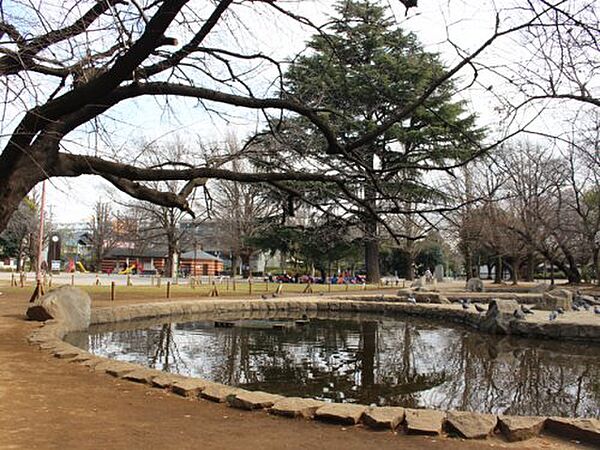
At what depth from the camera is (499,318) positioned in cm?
1455

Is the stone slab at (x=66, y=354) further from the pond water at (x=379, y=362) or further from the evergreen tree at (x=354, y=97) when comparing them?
the evergreen tree at (x=354, y=97)

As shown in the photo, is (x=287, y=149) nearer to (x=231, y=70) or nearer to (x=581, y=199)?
(x=231, y=70)

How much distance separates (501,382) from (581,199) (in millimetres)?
28604

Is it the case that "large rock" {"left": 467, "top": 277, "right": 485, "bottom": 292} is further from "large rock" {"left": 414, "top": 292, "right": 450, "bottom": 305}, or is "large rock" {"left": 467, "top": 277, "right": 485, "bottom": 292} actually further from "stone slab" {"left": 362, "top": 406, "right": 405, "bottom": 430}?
"stone slab" {"left": 362, "top": 406, "right": 405, "bottom": 430}

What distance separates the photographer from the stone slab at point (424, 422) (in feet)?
15.2

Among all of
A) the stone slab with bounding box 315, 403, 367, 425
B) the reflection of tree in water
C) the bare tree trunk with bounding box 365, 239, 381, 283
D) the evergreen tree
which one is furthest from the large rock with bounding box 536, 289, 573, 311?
the bare tree trunk with bounding box 365, 239, 381, 283

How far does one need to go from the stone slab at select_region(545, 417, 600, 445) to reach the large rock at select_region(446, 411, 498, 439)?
50cm

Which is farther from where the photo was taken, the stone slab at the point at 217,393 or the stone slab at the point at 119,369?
the stone slab at the point at 119,369

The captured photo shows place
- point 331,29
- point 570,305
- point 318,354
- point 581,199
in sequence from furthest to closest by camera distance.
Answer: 1. point 581,199
2. point 570,305
3. point 318,354
4. point 331,29

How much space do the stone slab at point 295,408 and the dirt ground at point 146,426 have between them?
12 cm

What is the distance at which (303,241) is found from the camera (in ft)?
114

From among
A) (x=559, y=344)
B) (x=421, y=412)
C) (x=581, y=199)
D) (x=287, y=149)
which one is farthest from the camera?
(x=581, y=199)

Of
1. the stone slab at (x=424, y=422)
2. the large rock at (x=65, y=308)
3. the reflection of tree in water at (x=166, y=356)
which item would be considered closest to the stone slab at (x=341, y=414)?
the stone slab at (x=424, y=422)

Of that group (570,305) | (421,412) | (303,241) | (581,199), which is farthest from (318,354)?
(581,199)
